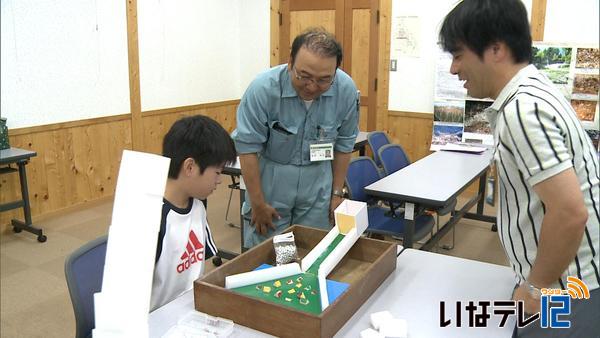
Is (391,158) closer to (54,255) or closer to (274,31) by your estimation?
(54,255)

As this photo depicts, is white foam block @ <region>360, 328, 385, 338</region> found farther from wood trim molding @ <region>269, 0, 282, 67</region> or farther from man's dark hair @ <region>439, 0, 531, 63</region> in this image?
wood trim molding @ <region>269, 0, 282, 67</region>

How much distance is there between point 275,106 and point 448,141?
353cm

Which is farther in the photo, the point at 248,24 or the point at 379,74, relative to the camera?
the point at 248,24

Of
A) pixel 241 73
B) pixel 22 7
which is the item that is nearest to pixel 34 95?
pixel 22 7

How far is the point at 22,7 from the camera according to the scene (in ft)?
12.5

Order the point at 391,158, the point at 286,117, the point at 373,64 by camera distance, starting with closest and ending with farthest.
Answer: the point at 286,117 → the point at 391,158 → the point at 373,64

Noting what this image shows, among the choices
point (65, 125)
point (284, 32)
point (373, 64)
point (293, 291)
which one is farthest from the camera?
point (284, 32)

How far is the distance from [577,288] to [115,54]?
4443mm

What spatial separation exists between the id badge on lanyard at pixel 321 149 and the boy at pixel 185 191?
491mm

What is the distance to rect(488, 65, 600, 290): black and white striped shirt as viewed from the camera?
96 centimetres

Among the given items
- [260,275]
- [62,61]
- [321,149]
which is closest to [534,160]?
[260,275]

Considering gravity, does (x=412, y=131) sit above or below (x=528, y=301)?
below

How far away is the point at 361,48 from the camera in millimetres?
5453

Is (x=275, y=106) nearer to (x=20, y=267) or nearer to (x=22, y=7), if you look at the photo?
(x=20, y=267)
